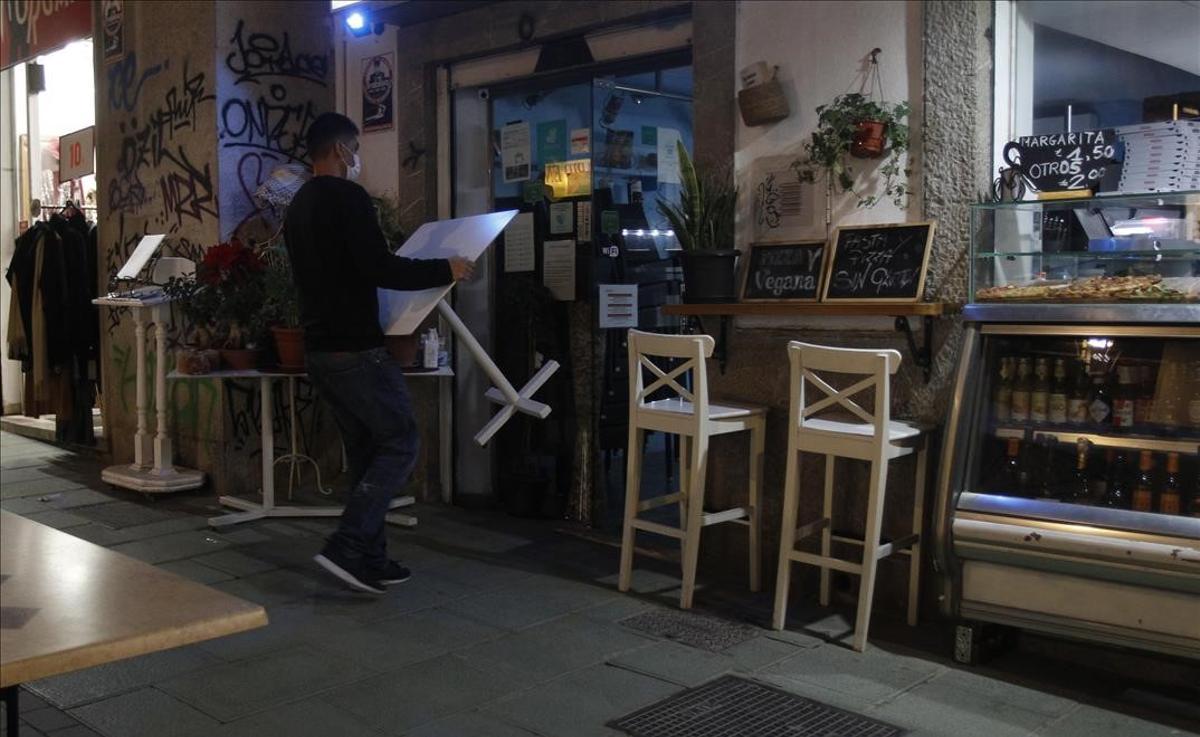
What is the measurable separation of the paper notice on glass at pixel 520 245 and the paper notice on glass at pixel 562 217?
180 mm

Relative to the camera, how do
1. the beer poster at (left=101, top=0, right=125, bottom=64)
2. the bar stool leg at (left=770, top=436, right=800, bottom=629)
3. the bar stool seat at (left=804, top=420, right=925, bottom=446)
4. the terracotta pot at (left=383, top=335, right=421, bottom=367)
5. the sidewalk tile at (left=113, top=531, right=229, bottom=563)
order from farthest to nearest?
the beer poster at (left=101, top=0, right=125, bottom=64) → the sidewalk tile at (left=113, top=531, right=229, bottom=563) → the terracotta pot at (left=383, top=335, right=421, bottom=367) → the bar stool leg at (left=770, top=436, right=800, bottom=629) → the bar stool seat at (left=804, top=420, right=925, bottom=446)

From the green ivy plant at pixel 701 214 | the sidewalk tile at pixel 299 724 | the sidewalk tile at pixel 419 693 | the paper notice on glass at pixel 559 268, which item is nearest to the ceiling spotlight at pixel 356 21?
the paper notice on glass at pixel 559 268

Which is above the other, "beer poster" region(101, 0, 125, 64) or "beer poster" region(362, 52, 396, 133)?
"beer poster" region(101, 0, 125, 64)

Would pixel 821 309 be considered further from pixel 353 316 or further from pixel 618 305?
pixel 353 316

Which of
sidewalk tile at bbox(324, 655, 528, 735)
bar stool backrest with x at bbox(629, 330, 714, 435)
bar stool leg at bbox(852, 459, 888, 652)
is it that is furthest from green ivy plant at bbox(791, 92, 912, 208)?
sidewalk tile at bbox(324, 655, 528, 735)

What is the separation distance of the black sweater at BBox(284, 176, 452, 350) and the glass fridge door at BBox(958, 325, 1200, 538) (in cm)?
220

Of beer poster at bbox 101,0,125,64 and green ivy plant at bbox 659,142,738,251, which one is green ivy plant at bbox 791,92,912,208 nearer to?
green ivy plant at bbox 659,142,738,251

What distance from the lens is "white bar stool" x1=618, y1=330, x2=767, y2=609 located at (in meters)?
4.12

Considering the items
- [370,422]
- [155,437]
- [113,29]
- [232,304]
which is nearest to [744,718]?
[370,422]

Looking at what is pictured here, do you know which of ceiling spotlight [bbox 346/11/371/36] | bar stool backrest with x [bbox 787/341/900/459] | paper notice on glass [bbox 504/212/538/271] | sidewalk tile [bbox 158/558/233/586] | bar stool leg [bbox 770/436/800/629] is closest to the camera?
bar stool backrest with x [bbox 787/341/900/459]

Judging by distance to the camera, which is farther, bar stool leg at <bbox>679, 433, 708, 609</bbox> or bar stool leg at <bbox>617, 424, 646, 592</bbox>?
bar stool leg at <bbox>617, 424, 646, 592</bbox>

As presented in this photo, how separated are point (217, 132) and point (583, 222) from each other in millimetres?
2444

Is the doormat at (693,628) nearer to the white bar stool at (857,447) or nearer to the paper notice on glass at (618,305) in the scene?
the white bar stool at (857,447)

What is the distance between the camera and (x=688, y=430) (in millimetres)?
4176
